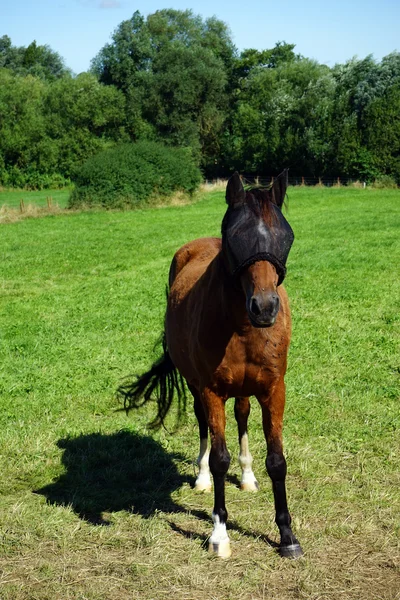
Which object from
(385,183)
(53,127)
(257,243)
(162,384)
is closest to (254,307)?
(257,243)

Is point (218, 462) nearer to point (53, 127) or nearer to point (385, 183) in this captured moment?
point (385, 183)

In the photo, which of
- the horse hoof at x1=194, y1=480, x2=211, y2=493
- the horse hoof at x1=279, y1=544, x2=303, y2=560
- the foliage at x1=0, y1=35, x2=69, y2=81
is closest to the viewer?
the horse hoof at x1=279, y1=544, x2=303, y2=560

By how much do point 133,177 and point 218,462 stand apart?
113 ft

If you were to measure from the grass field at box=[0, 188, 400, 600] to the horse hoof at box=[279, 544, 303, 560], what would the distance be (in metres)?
0.05

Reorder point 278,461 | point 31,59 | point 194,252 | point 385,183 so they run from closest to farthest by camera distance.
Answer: point 278,461, point 194,252, point 385,183, point 31,59

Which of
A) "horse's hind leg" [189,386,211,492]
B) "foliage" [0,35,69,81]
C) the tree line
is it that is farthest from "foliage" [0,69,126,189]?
"horse's hind leg" [189,386,211,492]

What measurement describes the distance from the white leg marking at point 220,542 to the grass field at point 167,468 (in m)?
0.06

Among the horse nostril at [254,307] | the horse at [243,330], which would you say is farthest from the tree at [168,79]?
the horse nostril at [254,307]

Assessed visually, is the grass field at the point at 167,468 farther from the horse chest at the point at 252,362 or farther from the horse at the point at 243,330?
the horse chest at the point at 252,362

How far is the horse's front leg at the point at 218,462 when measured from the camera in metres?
4.56

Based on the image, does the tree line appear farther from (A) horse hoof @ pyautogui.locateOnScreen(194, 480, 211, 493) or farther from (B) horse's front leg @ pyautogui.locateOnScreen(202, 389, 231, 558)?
(B) horse's front leg @ pyautogui.locateOnScreen(202, 389, 231, 558)

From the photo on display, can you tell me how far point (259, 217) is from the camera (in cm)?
394

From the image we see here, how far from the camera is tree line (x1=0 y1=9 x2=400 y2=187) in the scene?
53.4 metres

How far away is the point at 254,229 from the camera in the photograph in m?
3.91
